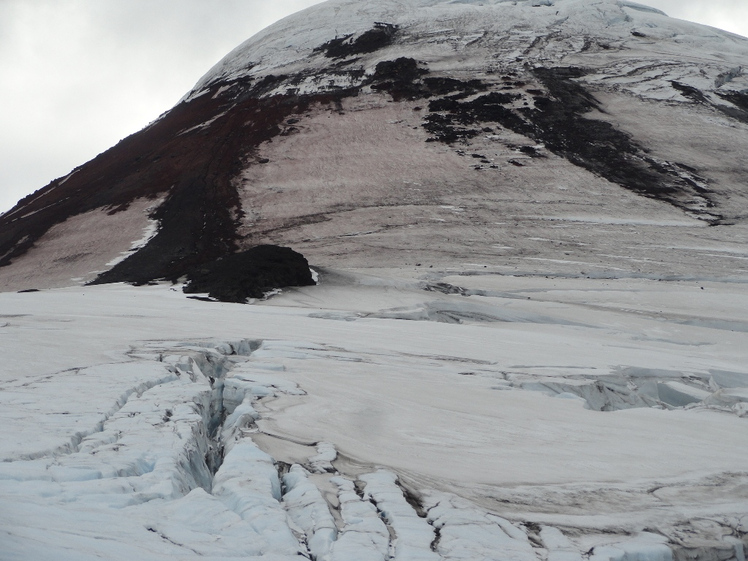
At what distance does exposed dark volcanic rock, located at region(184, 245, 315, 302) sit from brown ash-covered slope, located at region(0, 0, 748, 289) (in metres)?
3.09

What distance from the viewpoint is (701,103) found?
123 ft

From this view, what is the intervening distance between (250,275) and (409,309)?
14.7 feet

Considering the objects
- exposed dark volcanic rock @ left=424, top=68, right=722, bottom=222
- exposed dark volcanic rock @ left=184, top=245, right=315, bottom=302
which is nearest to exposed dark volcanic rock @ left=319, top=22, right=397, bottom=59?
exposed dark volcanic rock @ left=424, top=68, right=722, bottom=222

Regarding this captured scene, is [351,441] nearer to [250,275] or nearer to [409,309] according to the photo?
[409,309]

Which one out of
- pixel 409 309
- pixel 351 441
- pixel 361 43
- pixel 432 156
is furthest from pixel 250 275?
pixel 361 43

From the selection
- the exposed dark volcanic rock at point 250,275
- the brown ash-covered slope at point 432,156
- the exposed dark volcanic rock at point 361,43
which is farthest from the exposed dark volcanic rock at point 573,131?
the exposed dark volcanic rock at point 250,275

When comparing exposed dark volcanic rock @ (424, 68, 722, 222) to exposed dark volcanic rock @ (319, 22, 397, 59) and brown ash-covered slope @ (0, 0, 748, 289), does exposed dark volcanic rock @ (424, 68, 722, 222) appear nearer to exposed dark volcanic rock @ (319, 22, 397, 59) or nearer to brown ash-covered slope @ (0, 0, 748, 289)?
brown ash-covered slope @ (0, 0, 748, 289)

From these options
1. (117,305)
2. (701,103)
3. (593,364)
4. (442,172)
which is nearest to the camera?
(593,364)

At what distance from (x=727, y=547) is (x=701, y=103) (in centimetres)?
3696

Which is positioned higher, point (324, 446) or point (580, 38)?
point (580, 38)

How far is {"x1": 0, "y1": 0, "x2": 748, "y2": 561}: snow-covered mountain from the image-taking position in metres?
4.86

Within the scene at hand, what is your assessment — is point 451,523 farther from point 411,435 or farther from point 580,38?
point 580,38

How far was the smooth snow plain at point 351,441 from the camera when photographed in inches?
169

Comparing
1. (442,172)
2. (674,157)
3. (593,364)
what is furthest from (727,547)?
(674,157)
